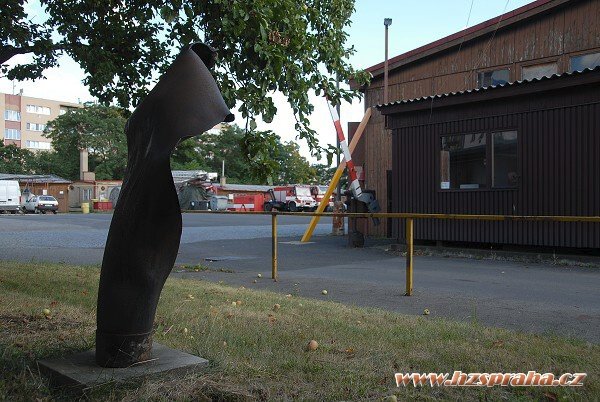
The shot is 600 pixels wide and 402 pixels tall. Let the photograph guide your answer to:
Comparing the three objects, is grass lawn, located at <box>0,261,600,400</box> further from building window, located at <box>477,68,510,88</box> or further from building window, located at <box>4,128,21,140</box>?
building window, located at <box>4,128,21,140</box>

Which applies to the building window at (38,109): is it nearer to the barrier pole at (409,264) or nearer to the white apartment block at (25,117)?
the white apartment block at (25,117)

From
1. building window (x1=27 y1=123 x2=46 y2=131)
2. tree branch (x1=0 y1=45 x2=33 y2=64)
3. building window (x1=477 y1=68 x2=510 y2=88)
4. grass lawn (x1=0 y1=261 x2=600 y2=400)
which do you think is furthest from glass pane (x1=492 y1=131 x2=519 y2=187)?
building window (x1=27 y1=123 x2=46 y2=131)

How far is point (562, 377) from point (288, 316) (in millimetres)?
2944

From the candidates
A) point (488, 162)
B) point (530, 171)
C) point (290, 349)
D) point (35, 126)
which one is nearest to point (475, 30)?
point (488, 162)

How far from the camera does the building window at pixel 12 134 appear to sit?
10538 centimetres

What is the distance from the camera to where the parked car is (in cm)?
5022

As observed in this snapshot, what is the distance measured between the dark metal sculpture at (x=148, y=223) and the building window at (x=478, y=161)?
1124 cm

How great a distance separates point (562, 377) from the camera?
13.5 feet

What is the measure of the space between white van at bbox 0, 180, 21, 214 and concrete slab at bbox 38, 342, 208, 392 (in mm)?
47851

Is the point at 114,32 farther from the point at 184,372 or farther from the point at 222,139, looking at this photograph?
the point at 222,139

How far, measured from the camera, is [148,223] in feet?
12.9

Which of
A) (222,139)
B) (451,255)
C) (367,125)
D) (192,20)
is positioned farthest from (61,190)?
(192,20)

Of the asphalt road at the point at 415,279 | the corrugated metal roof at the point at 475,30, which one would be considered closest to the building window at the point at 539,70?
the corrugated metal roof at the point at 475,30

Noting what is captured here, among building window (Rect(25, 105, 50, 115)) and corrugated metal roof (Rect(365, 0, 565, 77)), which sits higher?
building window (Rect(25, 105, 50, 115))
